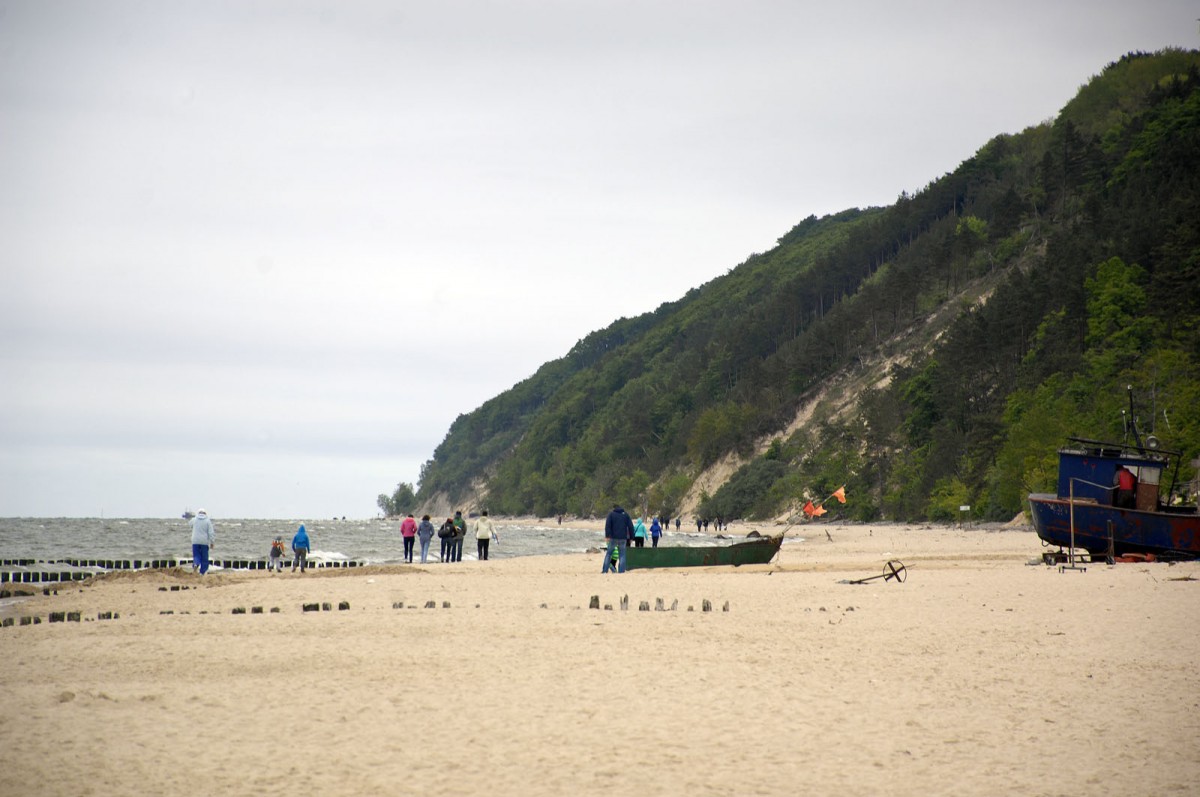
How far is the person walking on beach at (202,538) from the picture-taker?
89.5 ft

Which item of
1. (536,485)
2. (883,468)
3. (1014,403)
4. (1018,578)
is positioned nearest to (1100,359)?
(1014,403)

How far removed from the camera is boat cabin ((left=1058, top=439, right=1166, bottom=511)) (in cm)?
2928

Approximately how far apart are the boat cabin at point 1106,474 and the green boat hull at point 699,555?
871 cm

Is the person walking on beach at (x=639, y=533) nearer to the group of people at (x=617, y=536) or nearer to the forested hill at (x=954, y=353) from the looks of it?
the group of people at (x=617, y=536)

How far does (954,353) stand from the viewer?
8281 centimetres

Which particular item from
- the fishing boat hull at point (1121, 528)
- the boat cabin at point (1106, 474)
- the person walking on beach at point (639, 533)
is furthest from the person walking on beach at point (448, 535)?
the boat cabin at point (1106, 474)

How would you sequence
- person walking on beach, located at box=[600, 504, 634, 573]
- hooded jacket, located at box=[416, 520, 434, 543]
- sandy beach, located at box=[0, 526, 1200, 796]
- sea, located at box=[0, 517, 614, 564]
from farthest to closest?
sea, located at box=[0, 517, 614, 564]
hooded jacket, located at box=[416, 520, 434, 543]
person walking on beach, located at box=[600, 504, 634, 573]
sandy beach, located at box=[0, 526, 1200, 796]

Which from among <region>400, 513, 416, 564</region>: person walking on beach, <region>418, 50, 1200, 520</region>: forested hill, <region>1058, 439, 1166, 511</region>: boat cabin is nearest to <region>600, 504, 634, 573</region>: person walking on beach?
<region>400, 513, 416, 564</region>: person walking on beach

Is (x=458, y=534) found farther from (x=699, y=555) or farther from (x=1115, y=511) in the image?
(x=1115, y=511)

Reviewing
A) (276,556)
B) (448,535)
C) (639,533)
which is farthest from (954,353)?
(276,556)

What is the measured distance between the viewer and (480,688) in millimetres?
10781

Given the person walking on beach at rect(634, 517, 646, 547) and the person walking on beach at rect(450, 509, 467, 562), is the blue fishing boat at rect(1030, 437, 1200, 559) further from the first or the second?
the person walking on beach at rect(450, 509, 467, 562)

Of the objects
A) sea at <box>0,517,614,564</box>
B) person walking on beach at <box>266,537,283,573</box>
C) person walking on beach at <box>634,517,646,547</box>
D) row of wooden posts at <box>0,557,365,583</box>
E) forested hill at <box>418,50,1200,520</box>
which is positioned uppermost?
forested hill at <box>418,50,1200,520</box>

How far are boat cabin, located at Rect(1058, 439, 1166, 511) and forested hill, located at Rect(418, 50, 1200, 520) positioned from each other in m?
17.2
